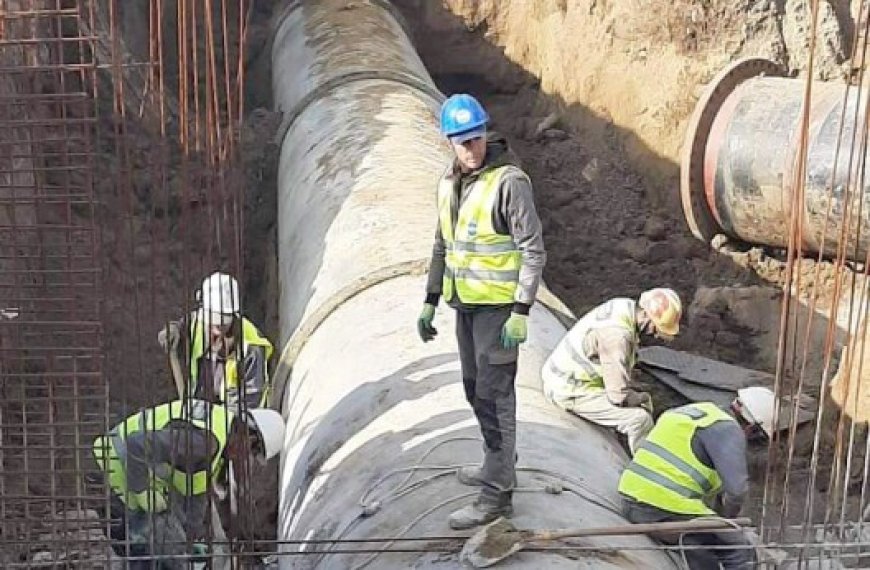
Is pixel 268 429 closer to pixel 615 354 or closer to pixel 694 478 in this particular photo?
pixel 615 354

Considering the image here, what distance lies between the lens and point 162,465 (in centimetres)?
606

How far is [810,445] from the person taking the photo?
9.10 metres

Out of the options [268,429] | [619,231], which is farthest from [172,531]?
[619,231]

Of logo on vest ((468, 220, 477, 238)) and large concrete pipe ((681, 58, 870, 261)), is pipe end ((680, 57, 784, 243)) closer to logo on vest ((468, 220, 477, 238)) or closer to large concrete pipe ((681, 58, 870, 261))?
large concrete pipe ((681, 58, 870, 261))

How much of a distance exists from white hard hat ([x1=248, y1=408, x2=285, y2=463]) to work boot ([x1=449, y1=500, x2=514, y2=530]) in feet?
5.90

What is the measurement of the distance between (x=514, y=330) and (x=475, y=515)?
763 millimetres

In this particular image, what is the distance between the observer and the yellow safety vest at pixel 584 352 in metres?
6.38

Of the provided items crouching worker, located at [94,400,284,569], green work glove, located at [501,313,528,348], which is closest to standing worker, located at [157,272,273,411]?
crouching worker, located at [94,400,284,569]

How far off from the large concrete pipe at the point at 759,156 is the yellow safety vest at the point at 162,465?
5229 millimetres

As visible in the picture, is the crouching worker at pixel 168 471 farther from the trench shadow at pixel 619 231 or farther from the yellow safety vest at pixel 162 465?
the trench shadow at pixel 619 231

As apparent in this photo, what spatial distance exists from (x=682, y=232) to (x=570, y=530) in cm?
686

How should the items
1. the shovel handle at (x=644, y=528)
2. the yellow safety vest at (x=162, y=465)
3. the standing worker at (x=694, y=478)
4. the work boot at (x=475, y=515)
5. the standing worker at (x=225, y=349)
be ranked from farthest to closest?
the standing worker at (x=225, y=349) → the yellow safety vest at (x=162, y=465) → the standing worker at (x=694, y=478) → the work boot at (x=475, y=515) → the shovel handle at (x=644, y=528)

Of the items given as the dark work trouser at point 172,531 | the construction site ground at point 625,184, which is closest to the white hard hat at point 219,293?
the dark work trouser at point 172,531

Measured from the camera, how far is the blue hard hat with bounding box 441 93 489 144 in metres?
5.20
